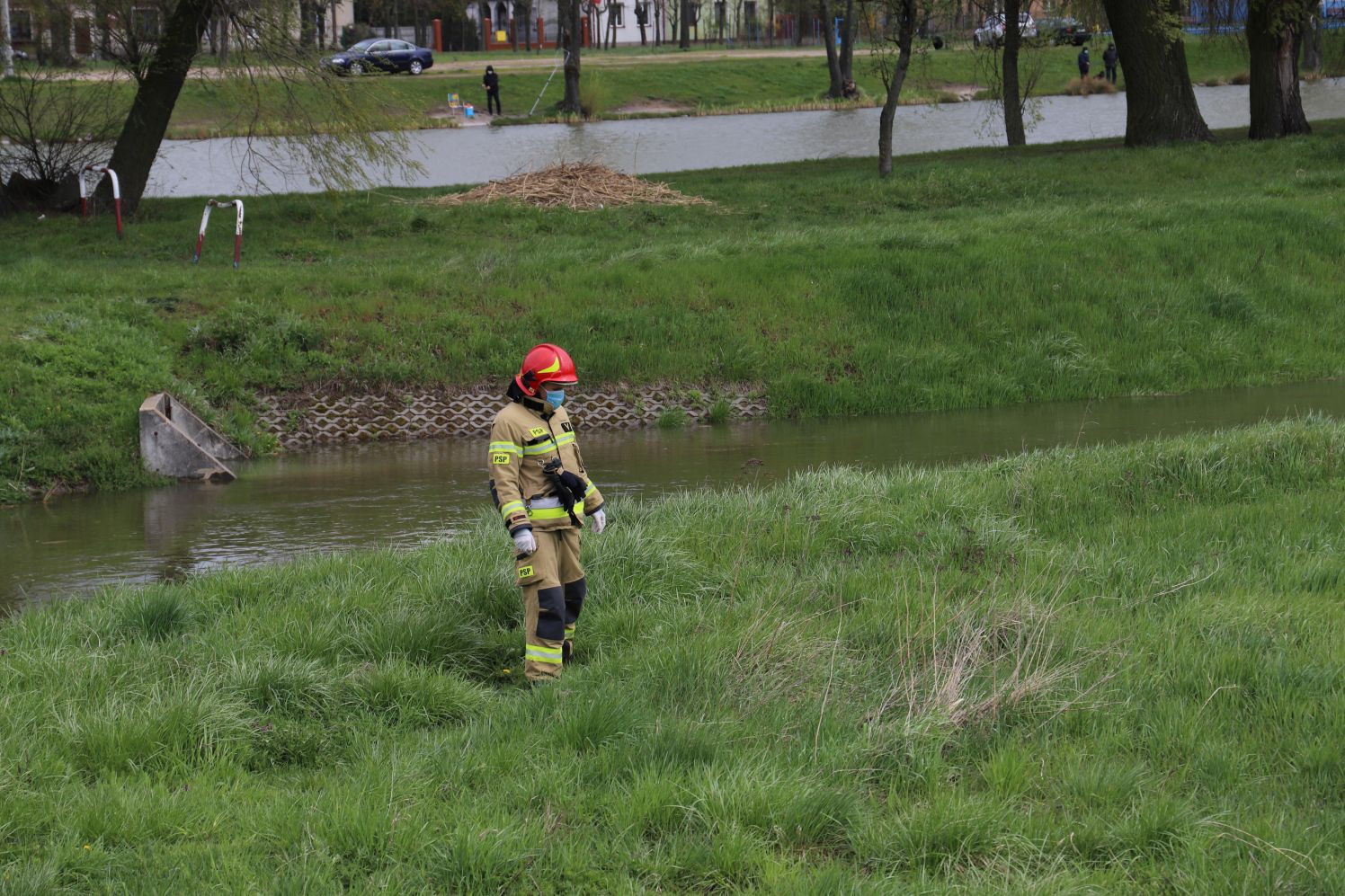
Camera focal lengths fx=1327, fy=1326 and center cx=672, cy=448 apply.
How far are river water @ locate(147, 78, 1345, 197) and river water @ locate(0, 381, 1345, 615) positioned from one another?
57.1 feet

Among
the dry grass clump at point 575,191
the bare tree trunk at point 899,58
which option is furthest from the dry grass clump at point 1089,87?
the dry grass clump at point 575,191

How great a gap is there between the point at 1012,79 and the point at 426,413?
72.8 feet

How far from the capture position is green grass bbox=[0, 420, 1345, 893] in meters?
4.50

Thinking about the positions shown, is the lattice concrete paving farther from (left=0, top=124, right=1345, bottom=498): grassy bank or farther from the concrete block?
the concrete block

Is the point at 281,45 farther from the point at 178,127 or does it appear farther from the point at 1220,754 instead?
the point at 178,127

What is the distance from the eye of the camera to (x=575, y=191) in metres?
25.7

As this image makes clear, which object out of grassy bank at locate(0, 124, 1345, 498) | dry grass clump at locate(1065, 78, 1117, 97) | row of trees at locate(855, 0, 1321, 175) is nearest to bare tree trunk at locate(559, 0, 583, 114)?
row of trees at locate(855, 0, 1321, 175)

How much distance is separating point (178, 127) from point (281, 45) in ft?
96.7

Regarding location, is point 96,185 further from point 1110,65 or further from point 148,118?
point 1110,65

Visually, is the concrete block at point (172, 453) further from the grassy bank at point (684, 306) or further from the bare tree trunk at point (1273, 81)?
the bare tree trunk at point (1273, 81)

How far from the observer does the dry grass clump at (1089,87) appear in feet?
193

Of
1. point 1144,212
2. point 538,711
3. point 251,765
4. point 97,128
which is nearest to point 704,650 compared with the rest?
point 538,711

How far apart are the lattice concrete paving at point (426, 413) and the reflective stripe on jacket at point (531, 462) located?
949 cm

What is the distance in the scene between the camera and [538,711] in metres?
5.83
